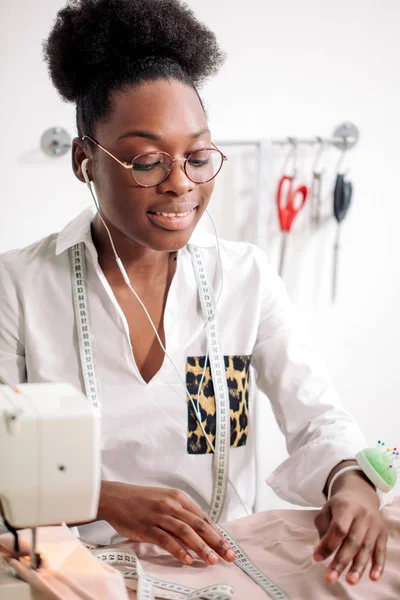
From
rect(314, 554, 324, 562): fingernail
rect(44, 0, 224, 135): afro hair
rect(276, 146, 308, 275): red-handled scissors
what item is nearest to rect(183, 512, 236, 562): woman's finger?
rect(314, 554, 324, 562): fingernail

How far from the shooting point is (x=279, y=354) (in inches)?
58.4

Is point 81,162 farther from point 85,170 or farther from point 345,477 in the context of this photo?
point 345,477

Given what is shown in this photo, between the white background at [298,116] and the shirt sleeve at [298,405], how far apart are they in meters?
0.99

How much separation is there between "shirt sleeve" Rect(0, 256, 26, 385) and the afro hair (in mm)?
335

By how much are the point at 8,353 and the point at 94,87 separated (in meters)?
0.52

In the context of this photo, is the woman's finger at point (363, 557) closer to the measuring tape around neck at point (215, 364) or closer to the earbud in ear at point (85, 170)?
the measuring tape around neck at point (215, 364)

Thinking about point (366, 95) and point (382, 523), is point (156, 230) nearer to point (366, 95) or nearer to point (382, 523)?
point (382, 523)

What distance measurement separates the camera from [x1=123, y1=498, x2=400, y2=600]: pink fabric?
100 centimetres

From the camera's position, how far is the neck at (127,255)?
1.46 meters

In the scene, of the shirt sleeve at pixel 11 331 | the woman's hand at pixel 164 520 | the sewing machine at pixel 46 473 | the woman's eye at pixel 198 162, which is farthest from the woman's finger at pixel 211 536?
the woman's eye at pixel 198 162

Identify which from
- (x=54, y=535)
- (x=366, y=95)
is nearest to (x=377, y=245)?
(x=366, y=95)

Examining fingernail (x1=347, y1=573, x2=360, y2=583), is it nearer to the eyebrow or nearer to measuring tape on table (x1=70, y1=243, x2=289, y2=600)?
measuring tape on table (x1=70, y1=243, x2=289, y2=600)

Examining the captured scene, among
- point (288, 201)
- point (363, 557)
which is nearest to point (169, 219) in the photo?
point (363, 557)

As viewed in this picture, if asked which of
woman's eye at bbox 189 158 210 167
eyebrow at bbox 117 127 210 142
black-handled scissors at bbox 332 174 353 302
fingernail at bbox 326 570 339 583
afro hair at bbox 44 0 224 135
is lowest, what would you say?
fingernail at bbox 326 570 339 583
